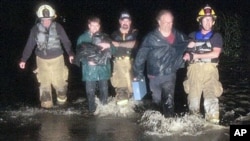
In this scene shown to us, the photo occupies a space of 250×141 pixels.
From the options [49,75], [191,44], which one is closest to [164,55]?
[191,44]

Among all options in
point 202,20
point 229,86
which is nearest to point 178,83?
point 229,86

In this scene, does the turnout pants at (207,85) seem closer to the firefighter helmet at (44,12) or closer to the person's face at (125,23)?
the person's face at (125,23)

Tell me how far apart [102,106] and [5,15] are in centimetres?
2227

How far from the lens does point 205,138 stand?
7.80 meters

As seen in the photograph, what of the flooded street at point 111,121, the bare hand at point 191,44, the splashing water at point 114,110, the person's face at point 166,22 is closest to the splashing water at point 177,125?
the flooded street at point 111,121

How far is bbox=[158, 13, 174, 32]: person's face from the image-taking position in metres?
8.51

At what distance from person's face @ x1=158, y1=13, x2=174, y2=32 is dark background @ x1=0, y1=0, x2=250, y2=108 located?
4260 millimetres

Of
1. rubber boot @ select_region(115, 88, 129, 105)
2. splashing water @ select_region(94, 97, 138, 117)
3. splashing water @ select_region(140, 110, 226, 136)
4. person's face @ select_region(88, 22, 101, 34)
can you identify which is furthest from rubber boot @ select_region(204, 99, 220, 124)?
person's face @ select_region(88, 22, 101, 34)

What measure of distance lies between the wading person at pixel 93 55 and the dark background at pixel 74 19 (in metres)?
2.44

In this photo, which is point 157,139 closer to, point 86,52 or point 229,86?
point 86,52

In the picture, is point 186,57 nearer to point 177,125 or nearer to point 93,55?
point 177,125

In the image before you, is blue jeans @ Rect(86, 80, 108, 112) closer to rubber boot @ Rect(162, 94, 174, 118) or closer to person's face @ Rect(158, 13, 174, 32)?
rubber boot @ Rect(162, 94, 174, 118)

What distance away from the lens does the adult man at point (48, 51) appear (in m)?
10.1

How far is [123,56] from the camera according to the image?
32.7 ft
